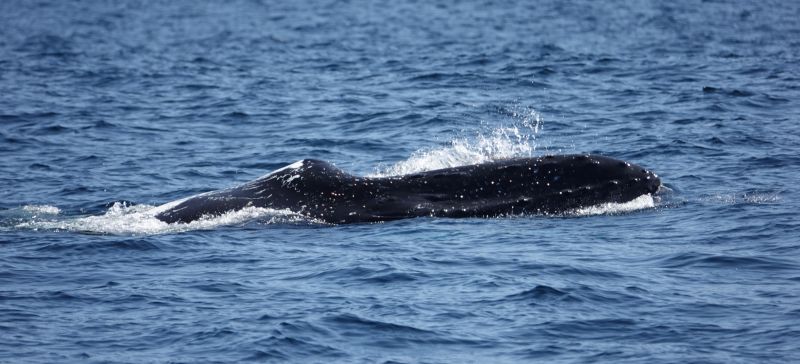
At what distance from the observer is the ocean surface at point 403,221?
38.8 ft

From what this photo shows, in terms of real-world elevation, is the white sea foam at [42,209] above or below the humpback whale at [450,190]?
below

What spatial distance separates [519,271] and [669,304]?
6.89 ft

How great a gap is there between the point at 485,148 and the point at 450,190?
5830 millimetres

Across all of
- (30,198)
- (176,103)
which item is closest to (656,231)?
(30,198)

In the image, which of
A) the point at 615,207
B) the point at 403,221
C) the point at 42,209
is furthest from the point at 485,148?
the point at 42,209

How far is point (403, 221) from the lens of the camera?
15.9 metres

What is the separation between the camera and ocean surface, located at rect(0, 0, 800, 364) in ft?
38.8

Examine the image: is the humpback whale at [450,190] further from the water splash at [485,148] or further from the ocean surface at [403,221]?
the water splash at [485,148]

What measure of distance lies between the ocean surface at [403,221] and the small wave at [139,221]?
0.06 meters

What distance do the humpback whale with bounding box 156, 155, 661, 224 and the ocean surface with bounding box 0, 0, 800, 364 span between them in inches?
8.3

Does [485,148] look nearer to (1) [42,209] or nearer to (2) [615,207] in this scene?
(2) [615,207]

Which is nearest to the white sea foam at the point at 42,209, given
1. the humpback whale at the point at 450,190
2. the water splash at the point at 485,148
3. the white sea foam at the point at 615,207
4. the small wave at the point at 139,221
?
the small wave at the point at 139,221

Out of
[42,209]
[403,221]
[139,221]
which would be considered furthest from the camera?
[42,209]

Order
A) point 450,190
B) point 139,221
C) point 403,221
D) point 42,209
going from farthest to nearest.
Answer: point 42,209
point 139,221
point 403,221
point 450,190
